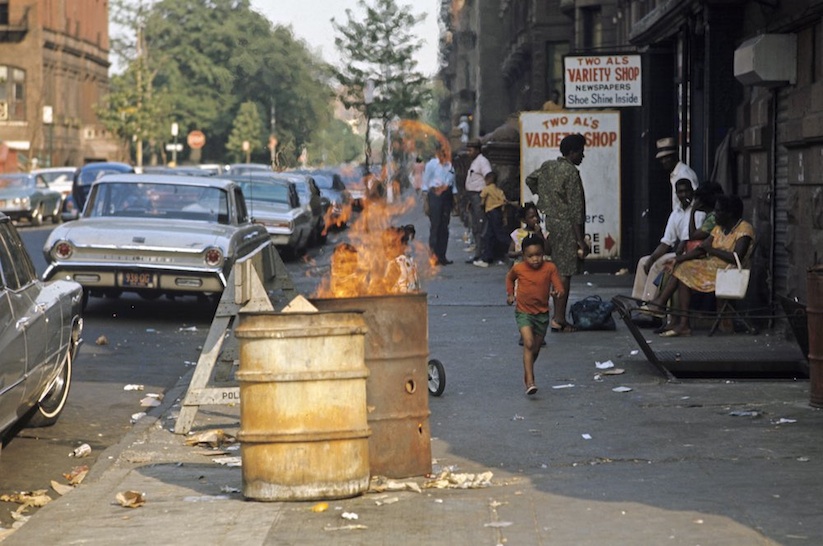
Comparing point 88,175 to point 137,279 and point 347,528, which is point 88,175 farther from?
point 347,528

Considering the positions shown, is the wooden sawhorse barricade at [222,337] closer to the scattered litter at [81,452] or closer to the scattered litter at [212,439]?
the scattered litter at [212,439]

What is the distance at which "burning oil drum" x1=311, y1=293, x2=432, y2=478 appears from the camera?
7938 millimetres

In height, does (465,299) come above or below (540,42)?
below

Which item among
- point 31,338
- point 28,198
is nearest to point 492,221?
point 31,338

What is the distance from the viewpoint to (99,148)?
94.2 metres

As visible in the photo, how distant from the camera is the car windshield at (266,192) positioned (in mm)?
29719

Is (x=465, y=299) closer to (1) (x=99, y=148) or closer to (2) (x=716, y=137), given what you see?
(2) (x=716, y=137)

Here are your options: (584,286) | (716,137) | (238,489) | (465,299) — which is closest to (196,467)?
(238,489)

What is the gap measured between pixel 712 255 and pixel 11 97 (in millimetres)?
70342

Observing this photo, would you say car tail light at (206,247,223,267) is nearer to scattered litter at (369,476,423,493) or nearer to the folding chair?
the folding chair

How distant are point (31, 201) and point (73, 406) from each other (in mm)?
33562

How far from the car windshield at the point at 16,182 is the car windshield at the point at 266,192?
660 inches

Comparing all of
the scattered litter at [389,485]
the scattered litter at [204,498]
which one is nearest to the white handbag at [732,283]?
the scattered litter at [389,485]

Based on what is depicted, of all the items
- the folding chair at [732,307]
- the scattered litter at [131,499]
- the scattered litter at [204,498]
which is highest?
the folding chair at [732,307]
